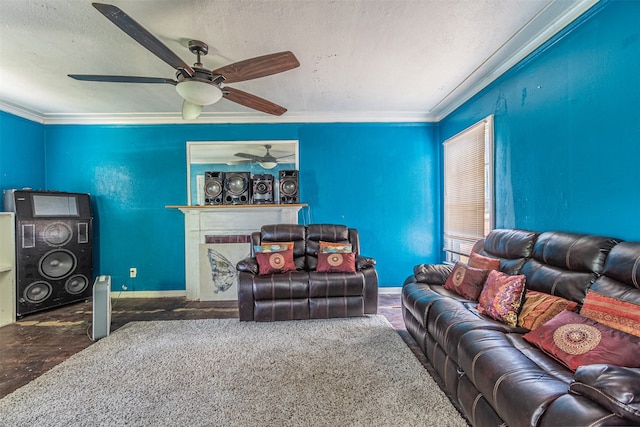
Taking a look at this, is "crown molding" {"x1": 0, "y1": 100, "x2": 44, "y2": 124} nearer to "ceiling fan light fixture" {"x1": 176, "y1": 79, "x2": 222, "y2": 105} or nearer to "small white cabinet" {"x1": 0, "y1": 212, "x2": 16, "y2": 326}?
"small white cabinet" {"x1": 0, "y1": 212, "x2": 16, "y2": 326}

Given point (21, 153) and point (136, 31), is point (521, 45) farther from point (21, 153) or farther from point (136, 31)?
point (21, 153)

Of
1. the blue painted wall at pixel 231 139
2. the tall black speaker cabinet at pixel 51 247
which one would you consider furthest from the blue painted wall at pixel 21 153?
the tall black speaker cabinet at pixel 51 247

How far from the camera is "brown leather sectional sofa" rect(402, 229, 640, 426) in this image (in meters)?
0.91

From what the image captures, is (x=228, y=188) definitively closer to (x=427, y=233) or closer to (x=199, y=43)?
(x=199, y=43)

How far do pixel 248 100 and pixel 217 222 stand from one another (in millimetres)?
2022

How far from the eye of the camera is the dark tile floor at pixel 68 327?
2125 mm

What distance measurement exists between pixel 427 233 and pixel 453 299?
2.13 meters

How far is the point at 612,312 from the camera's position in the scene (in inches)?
51.9

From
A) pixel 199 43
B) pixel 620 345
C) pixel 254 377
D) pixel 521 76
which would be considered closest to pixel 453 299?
pixel 620 345

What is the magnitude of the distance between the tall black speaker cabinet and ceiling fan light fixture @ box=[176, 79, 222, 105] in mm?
2776

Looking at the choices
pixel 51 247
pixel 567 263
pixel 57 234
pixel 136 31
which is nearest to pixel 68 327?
pixel 51 247

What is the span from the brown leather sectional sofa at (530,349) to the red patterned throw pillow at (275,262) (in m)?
1.31

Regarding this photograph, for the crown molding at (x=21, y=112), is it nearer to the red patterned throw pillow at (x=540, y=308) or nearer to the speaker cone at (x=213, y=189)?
the speaker cone at (x=213, y=189)


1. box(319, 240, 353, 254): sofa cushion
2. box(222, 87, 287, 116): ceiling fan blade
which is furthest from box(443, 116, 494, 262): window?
box(222, 87, 287, 116): ceiling fan blade
